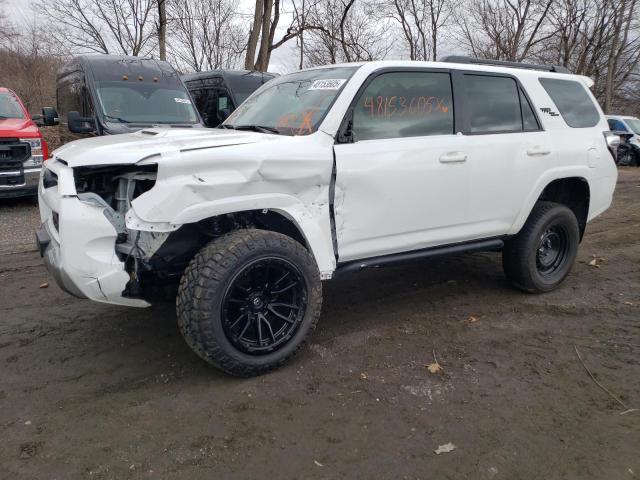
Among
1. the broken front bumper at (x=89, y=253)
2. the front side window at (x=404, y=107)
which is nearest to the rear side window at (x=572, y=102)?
the front side window at (x=404, y=107)

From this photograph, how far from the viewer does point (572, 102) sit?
4734 mm

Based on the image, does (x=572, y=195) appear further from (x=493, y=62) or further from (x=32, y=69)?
(x=32, y=69)

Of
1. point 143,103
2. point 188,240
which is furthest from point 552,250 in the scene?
point 143,103

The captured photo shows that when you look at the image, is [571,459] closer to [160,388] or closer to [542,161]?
[160,388]

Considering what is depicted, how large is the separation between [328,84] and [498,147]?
58.5 inches

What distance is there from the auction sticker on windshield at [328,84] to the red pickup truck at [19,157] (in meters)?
5.96

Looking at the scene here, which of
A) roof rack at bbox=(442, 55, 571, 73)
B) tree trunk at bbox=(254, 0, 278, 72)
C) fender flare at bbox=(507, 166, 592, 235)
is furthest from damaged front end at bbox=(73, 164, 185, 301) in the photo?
tree trunk at bbox=(254, 0, 278, 72)

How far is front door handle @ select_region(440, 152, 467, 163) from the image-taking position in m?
3.78

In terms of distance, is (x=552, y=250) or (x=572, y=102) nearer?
(x=572, y=102)

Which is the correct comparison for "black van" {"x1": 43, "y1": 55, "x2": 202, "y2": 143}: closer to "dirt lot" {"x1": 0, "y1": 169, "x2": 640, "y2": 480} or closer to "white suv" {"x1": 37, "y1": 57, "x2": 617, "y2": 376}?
"dirt lot" {"x1": 0, "y1": 169, "x2": 640, "y2": 480}

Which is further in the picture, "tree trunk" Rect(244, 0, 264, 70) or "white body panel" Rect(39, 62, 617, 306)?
"tree trunk" Rect(244, 0, 264, 70)

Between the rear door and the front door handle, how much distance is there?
0.23 ft

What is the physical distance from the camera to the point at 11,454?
245 cm

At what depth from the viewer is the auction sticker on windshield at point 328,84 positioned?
3556 millimetres
